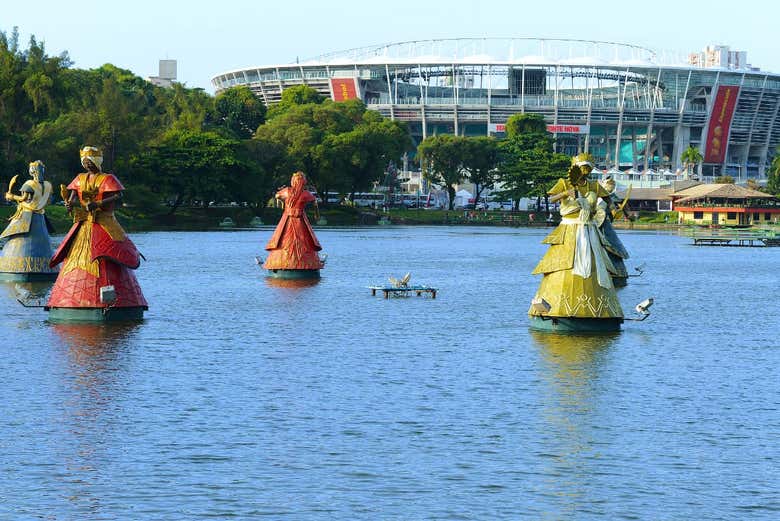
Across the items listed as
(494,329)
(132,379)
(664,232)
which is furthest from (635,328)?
(664,232)

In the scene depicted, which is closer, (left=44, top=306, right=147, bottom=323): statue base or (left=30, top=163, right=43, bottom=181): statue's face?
(left=44, top=306, right=147, bottom=323): statue base

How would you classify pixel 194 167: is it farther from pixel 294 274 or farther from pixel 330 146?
pixel 294 274

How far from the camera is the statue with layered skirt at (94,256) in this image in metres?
40.8

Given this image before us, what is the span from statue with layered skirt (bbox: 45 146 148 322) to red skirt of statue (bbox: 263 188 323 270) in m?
18.6

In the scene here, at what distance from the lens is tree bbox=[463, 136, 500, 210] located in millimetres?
186250

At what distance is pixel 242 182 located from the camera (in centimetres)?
15038

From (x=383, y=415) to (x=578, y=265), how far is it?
11.9m

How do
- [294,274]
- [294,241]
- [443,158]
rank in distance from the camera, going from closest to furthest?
[294,241] < [294,274] < [443,158]

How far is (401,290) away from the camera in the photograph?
6119 cm

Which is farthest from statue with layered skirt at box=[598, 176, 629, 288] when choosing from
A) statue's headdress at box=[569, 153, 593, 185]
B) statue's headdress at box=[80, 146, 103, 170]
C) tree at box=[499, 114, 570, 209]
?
tree at box=[499, 114, 570, 209]

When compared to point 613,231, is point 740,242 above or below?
below

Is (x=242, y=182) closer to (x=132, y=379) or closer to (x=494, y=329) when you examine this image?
(x=494, y=329)

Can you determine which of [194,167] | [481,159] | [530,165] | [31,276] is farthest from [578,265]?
[481,159]

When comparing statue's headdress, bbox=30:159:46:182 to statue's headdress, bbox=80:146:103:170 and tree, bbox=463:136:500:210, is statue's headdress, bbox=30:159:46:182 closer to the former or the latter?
statue's headdress, bbox=80:146:103:170
